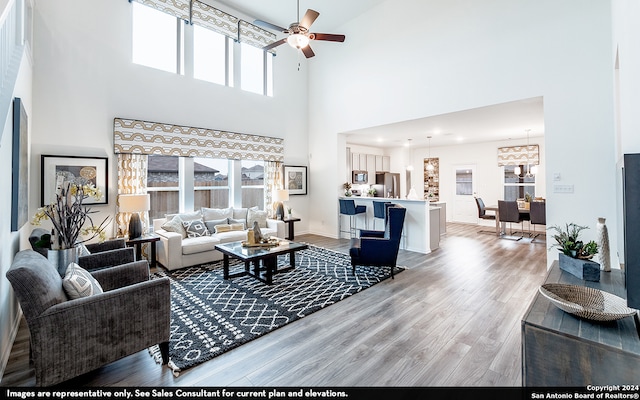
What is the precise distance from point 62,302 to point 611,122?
6.00 m

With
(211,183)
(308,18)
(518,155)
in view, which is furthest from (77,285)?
(518,155)

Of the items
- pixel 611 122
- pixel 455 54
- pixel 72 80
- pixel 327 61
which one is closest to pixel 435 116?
pixel 455 54

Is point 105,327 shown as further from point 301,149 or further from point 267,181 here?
point 301,149

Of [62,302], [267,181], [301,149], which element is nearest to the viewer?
[62,302]

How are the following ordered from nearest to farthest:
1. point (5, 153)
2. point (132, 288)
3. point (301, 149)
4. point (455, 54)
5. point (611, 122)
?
point (132, 288) → point (5, 153) → point (611, 122) → point (455, 54) → point (301, 149)

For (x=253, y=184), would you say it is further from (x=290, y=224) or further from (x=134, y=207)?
A: (x=134, y=207)

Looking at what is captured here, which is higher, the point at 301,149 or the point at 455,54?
the point at 455,54

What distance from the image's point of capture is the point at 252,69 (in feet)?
21.9

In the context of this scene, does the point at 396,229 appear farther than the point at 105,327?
Yes

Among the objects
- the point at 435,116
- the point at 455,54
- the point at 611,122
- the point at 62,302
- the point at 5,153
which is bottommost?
the point at 62,302

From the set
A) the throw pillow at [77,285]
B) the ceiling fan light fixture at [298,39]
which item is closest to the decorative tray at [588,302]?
the throw pillow at [77,285]

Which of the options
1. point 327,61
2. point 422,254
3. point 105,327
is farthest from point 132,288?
point 327,61

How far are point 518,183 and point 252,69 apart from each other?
8.27 metres

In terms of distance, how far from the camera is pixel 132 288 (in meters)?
2.03
